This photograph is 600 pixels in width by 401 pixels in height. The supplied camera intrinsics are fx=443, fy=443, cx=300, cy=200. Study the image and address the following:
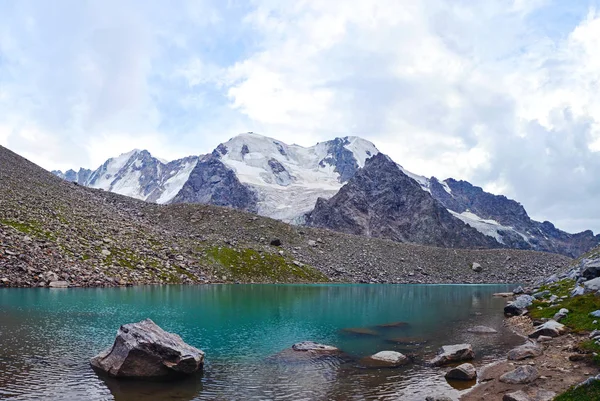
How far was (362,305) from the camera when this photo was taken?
81750 mm

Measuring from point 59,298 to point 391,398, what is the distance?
5657 cm

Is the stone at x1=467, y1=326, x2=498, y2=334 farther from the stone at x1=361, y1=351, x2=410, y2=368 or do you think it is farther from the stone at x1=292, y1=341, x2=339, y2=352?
the stone at x1=292, y1=341, x2=339, y2=352

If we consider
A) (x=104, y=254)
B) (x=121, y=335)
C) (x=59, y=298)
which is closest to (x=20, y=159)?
(x=104, y=254)

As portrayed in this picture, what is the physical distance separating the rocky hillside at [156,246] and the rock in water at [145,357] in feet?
193

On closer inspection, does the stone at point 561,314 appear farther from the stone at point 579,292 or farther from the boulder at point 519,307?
the boulder at point 519,307

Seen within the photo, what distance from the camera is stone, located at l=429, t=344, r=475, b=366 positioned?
3544 centimetres

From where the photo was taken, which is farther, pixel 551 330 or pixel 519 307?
pixel 519 307

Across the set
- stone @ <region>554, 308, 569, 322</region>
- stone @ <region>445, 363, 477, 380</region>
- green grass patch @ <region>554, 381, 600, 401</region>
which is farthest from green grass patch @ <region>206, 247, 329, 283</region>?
green grass patch @ <region>554, 381, 600, 401</region>

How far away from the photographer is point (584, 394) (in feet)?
64.7

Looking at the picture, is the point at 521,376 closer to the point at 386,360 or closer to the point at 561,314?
the point at 386,360

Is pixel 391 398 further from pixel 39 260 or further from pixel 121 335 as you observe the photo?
pixel 39 260

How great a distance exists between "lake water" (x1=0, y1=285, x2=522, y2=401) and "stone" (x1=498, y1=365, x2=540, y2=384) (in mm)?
3513

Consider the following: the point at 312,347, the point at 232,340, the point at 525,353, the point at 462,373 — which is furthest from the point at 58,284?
the point at 525,353

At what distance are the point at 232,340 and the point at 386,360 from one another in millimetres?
15623
